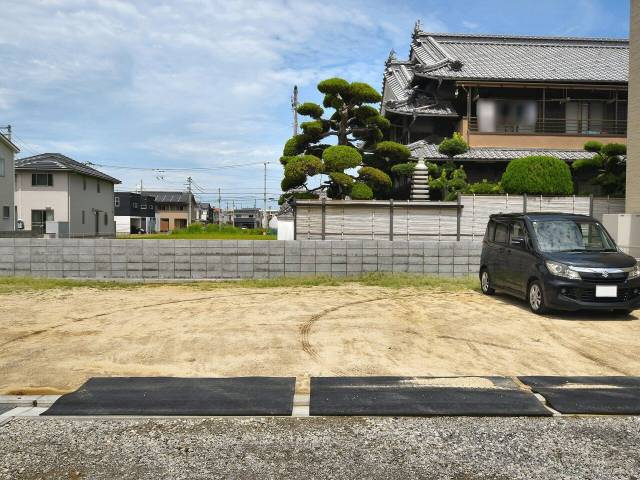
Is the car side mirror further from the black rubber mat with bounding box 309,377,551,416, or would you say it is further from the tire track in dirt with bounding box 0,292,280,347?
the tire track in dirt with bounding box 0,292,280,347

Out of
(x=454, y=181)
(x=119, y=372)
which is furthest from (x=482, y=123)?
(x=119, y=372)

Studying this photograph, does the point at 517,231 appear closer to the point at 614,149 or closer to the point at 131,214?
the point at 614,149

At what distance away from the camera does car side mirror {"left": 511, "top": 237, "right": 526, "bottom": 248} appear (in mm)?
7926

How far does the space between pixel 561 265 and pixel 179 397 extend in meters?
5.52

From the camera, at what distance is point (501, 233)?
896 centimetres

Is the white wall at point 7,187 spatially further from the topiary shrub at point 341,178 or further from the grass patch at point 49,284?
the topiary shrub at point 341,178

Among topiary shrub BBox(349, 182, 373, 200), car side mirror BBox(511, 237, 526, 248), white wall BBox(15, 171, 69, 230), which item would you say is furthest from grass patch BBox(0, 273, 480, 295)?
white wall BBox(15, 171, 69, 230)

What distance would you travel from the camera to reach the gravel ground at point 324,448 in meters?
2.77

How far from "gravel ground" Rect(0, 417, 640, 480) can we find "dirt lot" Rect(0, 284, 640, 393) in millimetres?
1104

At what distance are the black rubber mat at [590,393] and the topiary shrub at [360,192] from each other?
11.6 meters

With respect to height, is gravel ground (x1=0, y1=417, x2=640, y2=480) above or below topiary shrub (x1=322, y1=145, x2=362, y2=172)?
below

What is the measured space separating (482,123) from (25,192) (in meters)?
26.5

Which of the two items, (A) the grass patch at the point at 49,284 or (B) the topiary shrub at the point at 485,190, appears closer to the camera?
(A) the grass patch at the point at 49,284

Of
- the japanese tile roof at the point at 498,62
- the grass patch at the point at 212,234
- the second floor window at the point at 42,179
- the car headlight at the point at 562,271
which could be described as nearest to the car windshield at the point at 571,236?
the car headlight at the point at 562,271
